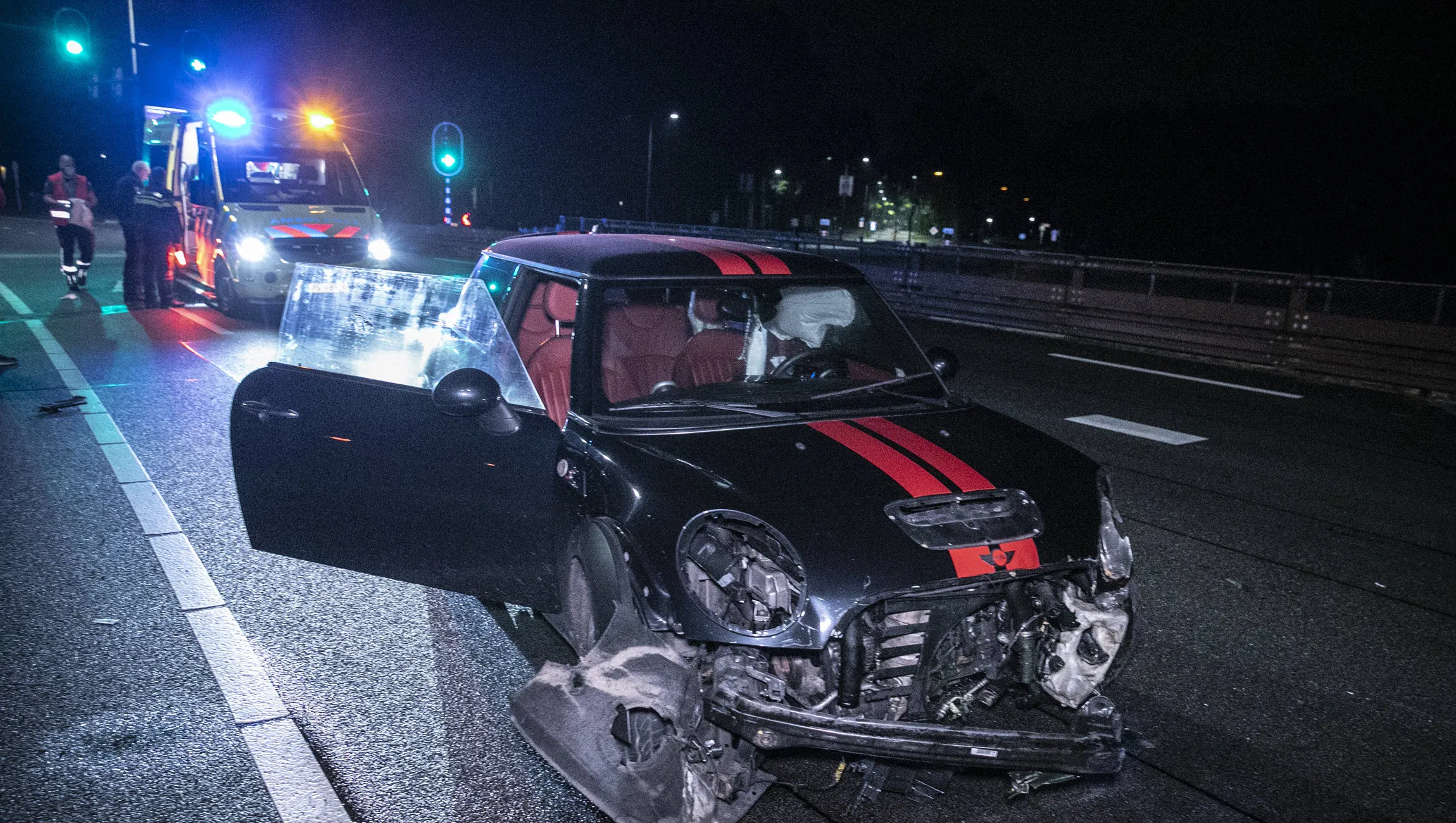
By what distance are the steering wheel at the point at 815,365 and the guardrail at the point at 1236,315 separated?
9225mm

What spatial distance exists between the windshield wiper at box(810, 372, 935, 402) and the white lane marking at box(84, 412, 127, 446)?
5811 mm

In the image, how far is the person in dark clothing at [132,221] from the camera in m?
14.1

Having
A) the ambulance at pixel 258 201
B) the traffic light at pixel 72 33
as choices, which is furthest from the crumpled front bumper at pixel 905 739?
the traffic light at pixel 72 33

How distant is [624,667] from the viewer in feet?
9.35

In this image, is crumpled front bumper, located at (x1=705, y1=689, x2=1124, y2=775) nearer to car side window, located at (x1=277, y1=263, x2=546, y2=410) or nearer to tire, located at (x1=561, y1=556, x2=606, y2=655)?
tire, located at (x1=561, y1=556, x2=606, y2=655)

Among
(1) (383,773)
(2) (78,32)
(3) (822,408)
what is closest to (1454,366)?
(3) (822,408)

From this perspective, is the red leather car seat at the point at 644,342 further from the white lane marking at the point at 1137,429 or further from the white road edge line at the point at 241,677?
the white lane marking at the point at 1137,429

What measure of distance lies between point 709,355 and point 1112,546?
6.77 ft

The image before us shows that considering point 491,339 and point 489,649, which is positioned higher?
point 491,339

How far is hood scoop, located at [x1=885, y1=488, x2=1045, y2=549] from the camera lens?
2.94 meters

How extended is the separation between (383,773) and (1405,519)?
6.37 metres

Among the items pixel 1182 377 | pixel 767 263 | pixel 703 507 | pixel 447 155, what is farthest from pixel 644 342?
pixel 447 155

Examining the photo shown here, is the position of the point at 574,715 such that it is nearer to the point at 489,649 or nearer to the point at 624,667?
the point at 624,667

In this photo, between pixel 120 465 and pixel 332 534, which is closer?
pixel 332 534
